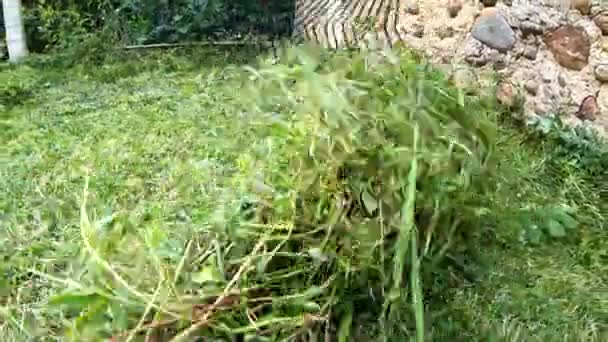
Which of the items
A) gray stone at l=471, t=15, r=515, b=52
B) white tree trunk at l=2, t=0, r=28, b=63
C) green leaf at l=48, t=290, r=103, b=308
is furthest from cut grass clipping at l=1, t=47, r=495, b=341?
white tree trunk at l=2, t=0, r=28, b=63

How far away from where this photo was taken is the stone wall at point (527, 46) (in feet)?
8.13

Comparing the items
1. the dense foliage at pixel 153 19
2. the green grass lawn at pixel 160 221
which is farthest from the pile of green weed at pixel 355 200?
the dense foliage at pixel 153 19

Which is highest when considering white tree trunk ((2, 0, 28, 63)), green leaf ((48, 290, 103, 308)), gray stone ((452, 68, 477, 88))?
gray stone ((452, 68, 477, 88))

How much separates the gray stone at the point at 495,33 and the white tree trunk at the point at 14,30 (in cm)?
313

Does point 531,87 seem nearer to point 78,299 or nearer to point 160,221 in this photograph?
point 160,221

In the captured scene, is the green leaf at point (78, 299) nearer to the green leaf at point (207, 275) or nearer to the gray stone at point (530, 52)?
the green leaf at point (207, 275)

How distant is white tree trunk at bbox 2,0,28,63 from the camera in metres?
4.68

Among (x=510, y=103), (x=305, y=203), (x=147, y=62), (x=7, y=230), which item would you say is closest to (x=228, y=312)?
(x=305, y=203)

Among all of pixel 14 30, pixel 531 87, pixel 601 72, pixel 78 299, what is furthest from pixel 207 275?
pixel 14 30

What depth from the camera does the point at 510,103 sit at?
289cm

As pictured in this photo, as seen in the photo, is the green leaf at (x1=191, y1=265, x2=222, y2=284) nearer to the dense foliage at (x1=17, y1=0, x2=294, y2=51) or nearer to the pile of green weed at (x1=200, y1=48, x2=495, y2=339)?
the pile of green weed at (x1=200, y1=48, x2=495, y2=339)

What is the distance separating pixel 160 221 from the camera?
76.5 inches

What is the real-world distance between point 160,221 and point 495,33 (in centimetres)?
176

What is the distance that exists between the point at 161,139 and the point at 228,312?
180cm
